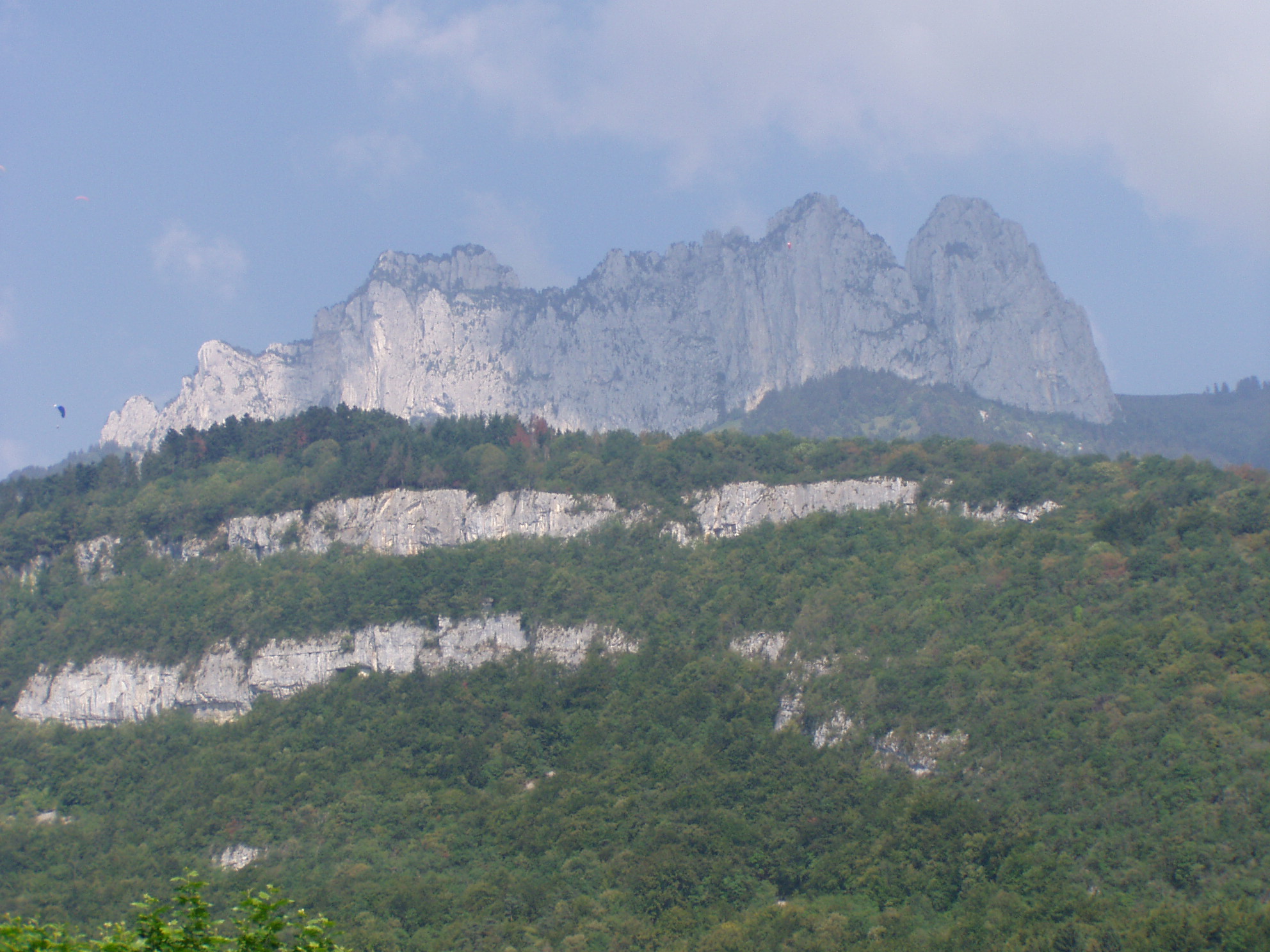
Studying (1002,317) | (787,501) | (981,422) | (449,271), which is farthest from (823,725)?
(449,271)

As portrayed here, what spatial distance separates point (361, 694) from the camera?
205 ft

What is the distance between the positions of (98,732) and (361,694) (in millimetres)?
14026

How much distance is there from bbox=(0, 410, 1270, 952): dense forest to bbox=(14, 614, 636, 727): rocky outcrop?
1.10 metres

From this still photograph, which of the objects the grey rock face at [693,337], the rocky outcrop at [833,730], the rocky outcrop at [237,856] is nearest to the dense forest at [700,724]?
the rocky outcrop at [833,730]

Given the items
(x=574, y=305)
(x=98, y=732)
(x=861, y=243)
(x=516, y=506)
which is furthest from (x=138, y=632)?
(x=861, y=243)

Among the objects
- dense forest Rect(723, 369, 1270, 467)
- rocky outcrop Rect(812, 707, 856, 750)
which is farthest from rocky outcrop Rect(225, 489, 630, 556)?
dense forest Rect(723, 369, 1270, 467)

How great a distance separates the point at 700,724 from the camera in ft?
185

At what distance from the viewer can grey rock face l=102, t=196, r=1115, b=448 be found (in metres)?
141

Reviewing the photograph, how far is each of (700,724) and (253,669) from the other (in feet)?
83.0

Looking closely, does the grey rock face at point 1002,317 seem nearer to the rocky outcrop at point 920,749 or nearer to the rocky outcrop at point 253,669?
the rocky outcrop at point 253,669

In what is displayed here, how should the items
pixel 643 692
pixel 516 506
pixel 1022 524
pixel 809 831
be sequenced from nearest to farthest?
pixel 809 831 < pixel 643 692 < pixel 1022 524 < pixel 516 506

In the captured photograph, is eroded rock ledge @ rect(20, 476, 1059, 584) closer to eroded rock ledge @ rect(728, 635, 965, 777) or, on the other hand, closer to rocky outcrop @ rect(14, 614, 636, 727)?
rocky outcrop @ rect(14, 614, 636, 727)

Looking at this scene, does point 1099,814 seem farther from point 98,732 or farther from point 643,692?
point 98,732

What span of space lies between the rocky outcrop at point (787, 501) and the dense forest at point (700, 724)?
132cm
